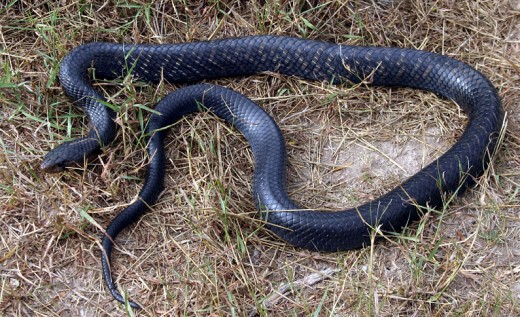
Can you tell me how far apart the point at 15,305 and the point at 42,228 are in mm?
530

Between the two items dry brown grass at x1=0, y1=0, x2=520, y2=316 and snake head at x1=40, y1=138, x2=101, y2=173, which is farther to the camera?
snake head at x1=40, y1=138, x2=101, y2=173

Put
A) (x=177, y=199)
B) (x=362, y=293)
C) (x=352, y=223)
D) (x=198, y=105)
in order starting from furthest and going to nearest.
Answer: (x=198, y=105)
(x=177, y=199)
(x=352, y=223)
(x=362, y=293)

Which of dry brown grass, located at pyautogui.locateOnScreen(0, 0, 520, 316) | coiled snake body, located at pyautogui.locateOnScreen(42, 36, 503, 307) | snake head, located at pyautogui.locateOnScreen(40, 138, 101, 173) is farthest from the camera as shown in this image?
snake head, located at pyautogui.locateOnScreen(40, 138, 101, 173)

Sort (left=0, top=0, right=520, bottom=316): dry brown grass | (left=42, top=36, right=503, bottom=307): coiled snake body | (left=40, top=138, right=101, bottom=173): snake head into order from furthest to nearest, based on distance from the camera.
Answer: (left=40, top=138, right=101, bottom=173): snake head < (left=42, top=36, right=503, bottom=307): coiled snake body < (left=0, top=0, right=520, bottom=316): dry brown grass

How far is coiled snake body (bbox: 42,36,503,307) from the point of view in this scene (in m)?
3.99

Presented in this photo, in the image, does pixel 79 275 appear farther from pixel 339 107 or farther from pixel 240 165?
pixel 339 107

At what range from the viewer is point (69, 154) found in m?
4.34

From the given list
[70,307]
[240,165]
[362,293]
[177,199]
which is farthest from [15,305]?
[362,293]

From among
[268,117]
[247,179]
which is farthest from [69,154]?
[268,117]

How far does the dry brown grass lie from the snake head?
0.27 ft

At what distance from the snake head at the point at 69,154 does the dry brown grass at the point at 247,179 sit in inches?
3.2

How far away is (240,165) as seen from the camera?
14.8 ft

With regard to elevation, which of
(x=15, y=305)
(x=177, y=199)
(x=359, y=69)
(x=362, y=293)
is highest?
(x=359, y=69)

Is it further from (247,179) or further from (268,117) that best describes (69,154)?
(268,117)
